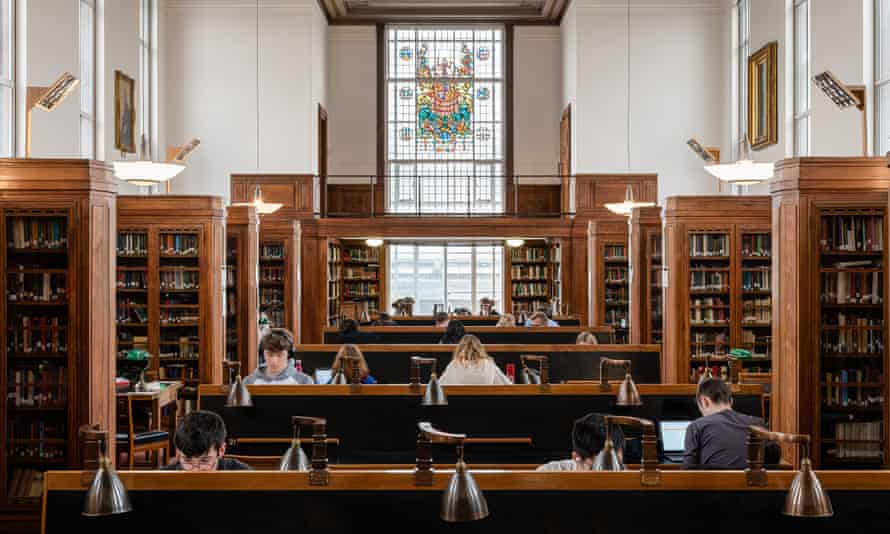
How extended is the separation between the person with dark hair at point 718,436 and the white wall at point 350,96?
17.6m

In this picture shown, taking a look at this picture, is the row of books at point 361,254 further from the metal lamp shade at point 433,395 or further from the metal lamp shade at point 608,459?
the metal lamp shade at point 608,459

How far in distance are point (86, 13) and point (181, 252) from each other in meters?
6.40

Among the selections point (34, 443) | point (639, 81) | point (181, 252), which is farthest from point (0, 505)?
point (639, 81)

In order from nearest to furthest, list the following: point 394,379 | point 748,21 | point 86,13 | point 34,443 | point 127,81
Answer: point 34,443
point 394,379
point 86,13
point 127,81
point 748,21

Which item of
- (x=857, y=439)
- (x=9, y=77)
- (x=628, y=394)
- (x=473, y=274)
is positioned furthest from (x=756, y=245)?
(x=473, y=274)

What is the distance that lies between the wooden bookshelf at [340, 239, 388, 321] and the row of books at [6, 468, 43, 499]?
12941 mm

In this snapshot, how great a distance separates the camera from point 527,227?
18797 millimetres

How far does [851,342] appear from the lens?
796 cm

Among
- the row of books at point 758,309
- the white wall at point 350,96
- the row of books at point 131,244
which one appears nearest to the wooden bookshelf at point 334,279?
the white wall at point 350,96

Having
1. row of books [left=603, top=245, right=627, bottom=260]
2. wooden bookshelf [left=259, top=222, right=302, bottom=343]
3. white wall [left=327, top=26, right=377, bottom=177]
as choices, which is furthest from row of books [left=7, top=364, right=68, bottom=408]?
white wall [left=327, top=26, right=377, bottom=177]

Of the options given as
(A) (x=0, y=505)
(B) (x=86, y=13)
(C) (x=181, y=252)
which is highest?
(B) (x=86, y=13)

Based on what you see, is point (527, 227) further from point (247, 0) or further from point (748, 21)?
point (247, 0)

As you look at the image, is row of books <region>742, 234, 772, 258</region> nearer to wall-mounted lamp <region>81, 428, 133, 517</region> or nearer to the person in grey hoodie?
the person in grey hoodie

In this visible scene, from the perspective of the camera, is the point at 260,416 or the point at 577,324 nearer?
the point at 260,416
